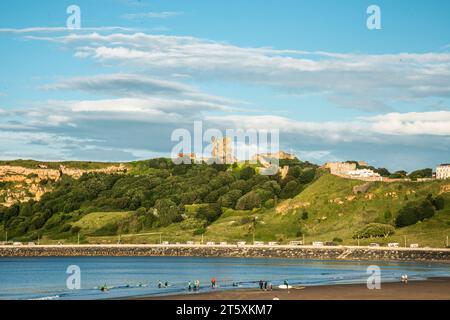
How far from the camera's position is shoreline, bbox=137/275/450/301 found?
73125 millimetres

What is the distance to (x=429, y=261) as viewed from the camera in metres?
164

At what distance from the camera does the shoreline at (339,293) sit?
73.1 metres

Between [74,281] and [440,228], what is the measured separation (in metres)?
111

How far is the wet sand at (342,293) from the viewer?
73.1 metres

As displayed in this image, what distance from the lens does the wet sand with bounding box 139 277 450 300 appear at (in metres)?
73.1

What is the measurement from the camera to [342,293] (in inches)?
3059

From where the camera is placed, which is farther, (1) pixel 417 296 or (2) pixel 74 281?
(2) pixel 74 281

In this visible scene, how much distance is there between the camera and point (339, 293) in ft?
255

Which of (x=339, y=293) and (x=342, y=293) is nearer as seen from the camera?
(x=342, y=293)

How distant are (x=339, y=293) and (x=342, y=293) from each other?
289 mm
